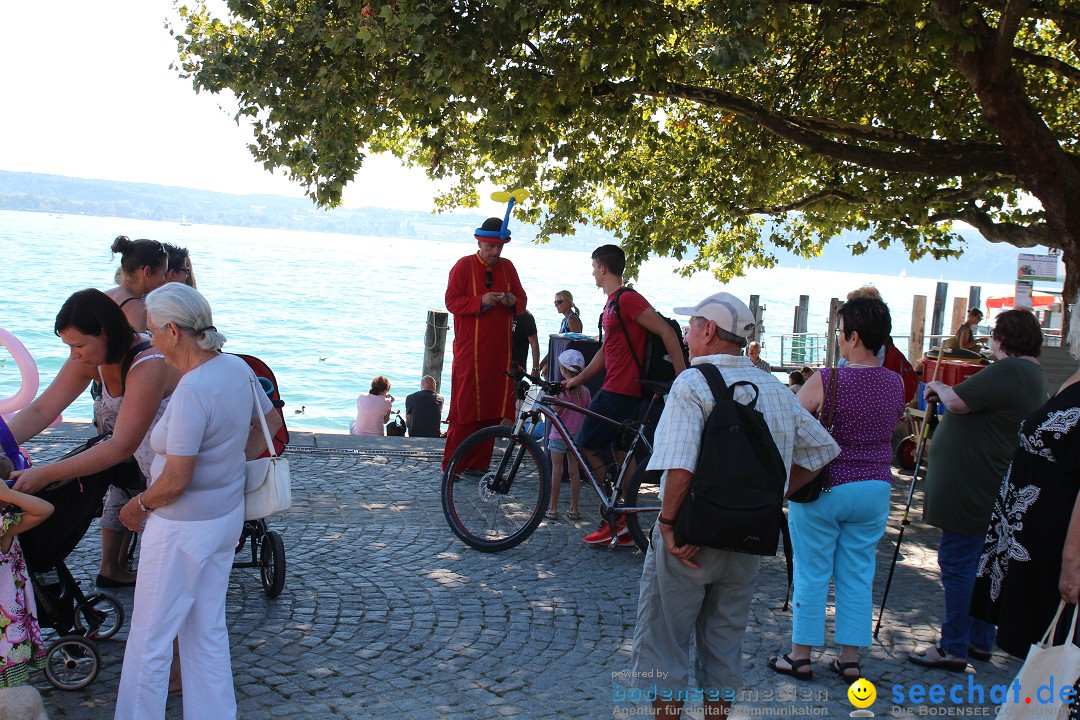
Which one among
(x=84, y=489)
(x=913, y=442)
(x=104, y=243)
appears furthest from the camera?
(x=104, y=243)

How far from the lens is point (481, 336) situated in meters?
8.09

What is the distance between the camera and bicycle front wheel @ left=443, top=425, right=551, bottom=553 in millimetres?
6391

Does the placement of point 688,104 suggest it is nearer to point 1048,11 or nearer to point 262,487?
point 1048,11

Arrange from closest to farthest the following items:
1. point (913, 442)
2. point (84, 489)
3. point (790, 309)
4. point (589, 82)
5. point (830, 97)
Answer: point (84, 489)
point (589, 82)
point (913, 442)
point (830, 97)
point (790, 309)

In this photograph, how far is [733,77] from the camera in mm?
12906

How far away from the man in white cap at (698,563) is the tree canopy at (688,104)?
14.8ft

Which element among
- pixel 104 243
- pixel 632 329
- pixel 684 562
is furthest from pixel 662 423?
pixel 104 243

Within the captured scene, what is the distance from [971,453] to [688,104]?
34.4 ft

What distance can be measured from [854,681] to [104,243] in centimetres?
12714

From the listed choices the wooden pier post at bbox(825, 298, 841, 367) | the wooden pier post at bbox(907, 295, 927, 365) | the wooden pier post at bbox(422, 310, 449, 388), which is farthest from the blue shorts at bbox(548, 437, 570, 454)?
the wooden pier post at bbox(907, 295, 927, 365)


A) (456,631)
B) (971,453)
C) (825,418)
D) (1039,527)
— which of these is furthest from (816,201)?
(1039,527)

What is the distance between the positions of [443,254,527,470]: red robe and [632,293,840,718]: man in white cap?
4.47 meters

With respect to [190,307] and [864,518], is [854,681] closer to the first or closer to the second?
[864,518]

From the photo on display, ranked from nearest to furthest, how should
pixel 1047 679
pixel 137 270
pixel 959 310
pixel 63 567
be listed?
1. pixel 1047 679
2. pixel 63 567
3. pixel 137 270
4. pixel 959 310
